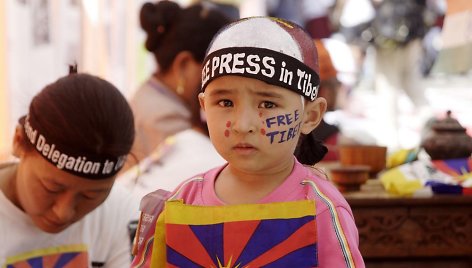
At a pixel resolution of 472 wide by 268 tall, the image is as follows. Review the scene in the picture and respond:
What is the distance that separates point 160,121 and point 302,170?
195 cm

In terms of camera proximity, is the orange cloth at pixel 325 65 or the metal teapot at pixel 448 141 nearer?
the metal teapot at pixel 448 141

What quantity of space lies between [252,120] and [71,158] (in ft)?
2.12

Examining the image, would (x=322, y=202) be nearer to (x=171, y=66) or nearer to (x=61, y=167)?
(x=61, y=167)

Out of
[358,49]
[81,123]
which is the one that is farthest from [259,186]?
[358,49]

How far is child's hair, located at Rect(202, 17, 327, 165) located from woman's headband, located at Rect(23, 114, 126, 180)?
1.72 feet

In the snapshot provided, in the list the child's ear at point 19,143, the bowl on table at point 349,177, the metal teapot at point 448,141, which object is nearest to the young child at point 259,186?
the child's ear at point 19,143

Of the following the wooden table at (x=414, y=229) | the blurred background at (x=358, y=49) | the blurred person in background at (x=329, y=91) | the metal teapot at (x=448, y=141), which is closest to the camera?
the wooden table at (x=414, y=229)

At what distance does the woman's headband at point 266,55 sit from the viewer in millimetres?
1285

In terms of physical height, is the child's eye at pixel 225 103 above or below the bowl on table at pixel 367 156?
above

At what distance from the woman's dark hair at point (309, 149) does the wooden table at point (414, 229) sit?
1.12m

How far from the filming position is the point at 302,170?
1.38m

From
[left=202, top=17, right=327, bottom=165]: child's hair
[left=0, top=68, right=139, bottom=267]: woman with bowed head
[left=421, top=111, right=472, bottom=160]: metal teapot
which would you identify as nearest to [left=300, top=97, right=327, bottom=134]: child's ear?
[left=202, top=17, right=327, bottom=165]: child's hair

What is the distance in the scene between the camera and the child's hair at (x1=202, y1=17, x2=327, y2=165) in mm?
1285

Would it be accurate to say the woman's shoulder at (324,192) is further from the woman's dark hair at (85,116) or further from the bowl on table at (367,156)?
the bowl on table at (367,156)
